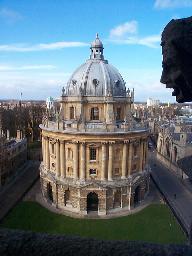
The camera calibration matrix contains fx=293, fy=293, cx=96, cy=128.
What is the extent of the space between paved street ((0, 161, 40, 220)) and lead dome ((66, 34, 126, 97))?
51.1 feet

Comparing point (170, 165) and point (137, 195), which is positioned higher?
point (170, 165)

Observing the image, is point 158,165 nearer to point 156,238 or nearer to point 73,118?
point 73,118

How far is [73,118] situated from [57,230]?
14768 millimetres

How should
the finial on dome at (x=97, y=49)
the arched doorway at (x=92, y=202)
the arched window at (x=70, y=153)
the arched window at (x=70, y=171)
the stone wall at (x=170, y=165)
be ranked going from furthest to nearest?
the stone wall at (x=170, y=165), the finial on dome at (x=97, y=49), the arched window at (x=70, y=171), the arched doorway at (x=92, y=202), the arched window at (x=70, y=153)

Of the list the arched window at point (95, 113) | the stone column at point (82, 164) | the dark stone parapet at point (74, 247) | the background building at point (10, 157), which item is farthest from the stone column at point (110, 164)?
the dark stone parapet at point (74, 247)

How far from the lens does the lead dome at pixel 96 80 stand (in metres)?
38.5

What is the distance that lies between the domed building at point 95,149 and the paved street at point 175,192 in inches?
171

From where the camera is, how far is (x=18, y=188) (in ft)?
141

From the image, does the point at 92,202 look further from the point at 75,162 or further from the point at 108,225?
the point at 75,162

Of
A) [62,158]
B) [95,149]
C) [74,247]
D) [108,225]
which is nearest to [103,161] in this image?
[95,149]

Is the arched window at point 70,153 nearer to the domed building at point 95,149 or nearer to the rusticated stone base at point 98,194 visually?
the domed building at point 95,149

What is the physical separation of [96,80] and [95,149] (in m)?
9.32

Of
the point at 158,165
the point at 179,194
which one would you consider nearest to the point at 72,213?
the point at 179,194

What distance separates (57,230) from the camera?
31.2 meters
